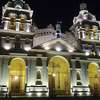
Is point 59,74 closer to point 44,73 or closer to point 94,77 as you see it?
point 44,73

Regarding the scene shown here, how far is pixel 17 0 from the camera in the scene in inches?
1457

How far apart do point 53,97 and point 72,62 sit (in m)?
7.72

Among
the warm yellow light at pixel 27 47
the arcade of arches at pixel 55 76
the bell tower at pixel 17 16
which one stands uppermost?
the bell tower at pixel 17 16

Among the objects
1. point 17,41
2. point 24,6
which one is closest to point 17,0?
point 24,6

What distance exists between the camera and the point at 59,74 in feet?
126

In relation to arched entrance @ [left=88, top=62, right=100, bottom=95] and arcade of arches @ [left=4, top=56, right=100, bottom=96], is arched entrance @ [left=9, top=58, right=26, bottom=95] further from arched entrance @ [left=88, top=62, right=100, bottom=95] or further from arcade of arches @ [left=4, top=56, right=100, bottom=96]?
arched entrance @ [left=88, top=62, right=100, bottom=95]

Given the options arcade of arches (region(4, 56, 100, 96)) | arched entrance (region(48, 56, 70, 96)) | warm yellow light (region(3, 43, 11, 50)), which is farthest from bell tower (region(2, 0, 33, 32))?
arched entrance (region(48, 56, 70, 96))

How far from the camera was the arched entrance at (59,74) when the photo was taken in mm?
36812

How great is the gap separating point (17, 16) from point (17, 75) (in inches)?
344

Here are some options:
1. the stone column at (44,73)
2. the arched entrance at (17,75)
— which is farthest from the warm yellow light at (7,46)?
the stone column at (44,73)

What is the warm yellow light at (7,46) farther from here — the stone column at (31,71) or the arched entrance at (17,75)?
the stone column at (31,71)

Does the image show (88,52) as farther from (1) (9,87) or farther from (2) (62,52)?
(1) (9,87)

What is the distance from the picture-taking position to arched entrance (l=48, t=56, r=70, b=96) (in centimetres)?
3681

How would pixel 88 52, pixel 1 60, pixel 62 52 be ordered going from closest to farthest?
pixel 1 60 → pixel 62 52 → pixel 88 52
